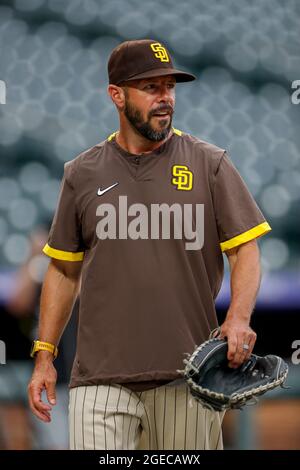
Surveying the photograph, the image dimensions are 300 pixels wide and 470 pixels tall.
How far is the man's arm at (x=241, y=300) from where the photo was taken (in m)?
2.95

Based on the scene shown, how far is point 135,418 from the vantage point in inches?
122

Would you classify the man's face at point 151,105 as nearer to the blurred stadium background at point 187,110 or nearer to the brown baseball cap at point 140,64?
the brown baseball cap at point 140,64

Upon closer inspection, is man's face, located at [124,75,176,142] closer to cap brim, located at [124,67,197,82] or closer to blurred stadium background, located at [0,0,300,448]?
cap brim, located at [124,67,197,82]

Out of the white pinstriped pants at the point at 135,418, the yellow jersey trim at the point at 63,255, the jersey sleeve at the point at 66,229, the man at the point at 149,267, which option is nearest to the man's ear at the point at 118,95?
the man at the point at 149,267

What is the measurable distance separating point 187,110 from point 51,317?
1665mm

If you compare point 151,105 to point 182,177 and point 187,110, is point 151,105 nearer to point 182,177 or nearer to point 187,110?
point 182,177

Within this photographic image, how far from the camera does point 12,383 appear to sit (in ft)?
14.7

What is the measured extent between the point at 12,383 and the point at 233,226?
5.80 ft

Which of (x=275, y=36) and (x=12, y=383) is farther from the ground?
(x=275, y=36)

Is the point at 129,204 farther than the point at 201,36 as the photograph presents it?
No

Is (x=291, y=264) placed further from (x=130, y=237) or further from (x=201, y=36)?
(x=130, y=237)

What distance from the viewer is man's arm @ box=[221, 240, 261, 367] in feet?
9.66
